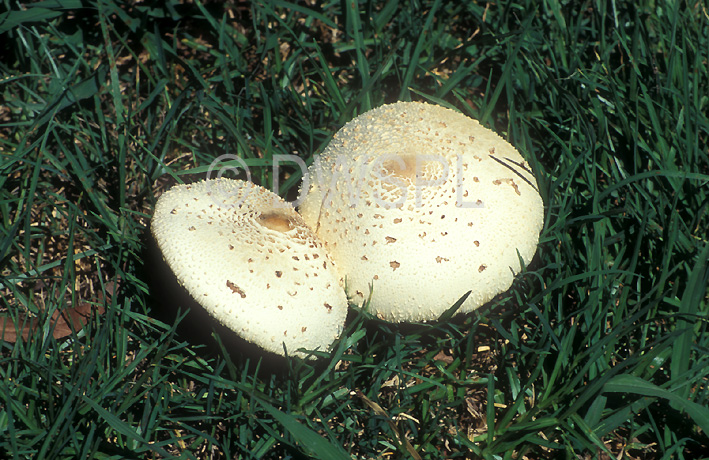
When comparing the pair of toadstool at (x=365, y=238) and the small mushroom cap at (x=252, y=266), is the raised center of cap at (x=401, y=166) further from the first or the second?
the small mushroom cap at (x=252, y=266)

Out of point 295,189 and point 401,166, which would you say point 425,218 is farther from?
point 295,189

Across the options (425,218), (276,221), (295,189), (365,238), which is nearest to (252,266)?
(276,221)

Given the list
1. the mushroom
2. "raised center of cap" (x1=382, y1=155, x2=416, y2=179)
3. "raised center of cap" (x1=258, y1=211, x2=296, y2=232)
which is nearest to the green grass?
the mushroom

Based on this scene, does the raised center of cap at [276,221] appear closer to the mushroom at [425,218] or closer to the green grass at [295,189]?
the mushroom at [425,218]

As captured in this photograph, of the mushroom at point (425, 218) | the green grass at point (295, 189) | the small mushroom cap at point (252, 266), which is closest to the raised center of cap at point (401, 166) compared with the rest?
the mushroom at point (425, 218)

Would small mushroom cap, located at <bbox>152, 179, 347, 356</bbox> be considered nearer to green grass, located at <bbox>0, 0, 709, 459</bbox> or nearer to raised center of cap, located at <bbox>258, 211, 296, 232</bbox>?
raised center of cap, located at <bbox>258, 211, 296, 232</bbox>

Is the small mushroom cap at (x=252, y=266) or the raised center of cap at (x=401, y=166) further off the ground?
the raised center of cap at (x=401, y=166)

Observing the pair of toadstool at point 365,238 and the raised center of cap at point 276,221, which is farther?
the raised center of cap at point 276,221
